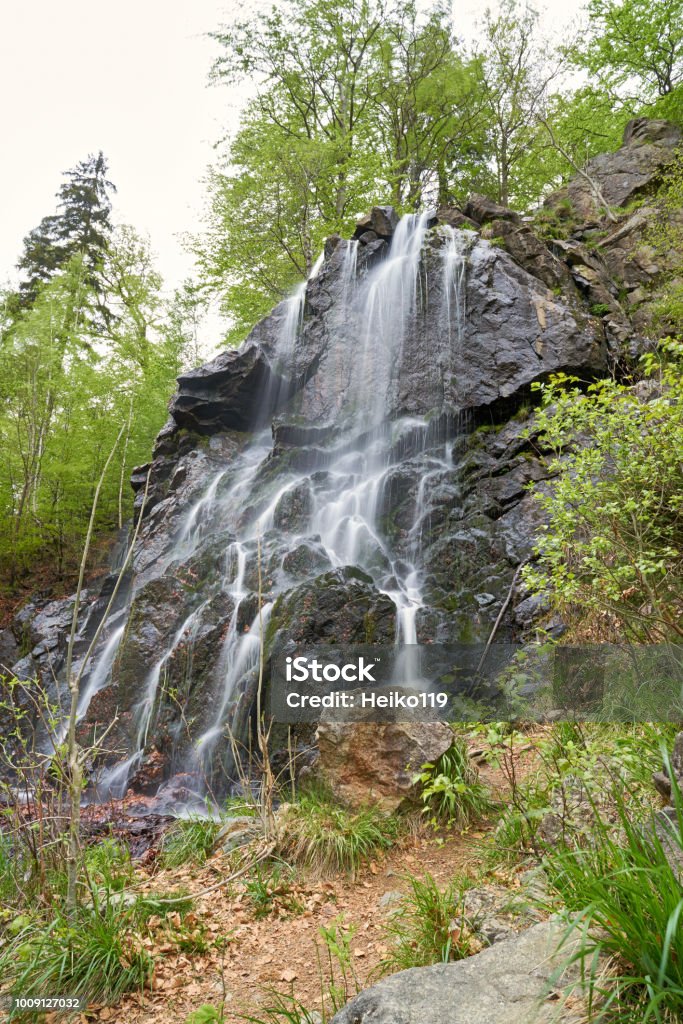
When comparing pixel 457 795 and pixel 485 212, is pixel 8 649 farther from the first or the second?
pixel 485 212

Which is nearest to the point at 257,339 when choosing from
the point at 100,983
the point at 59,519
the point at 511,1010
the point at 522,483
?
the point at 59,519

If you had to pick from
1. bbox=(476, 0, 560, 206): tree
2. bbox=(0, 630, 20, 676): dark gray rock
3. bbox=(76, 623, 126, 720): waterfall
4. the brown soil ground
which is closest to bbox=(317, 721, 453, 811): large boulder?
the brown soil ground

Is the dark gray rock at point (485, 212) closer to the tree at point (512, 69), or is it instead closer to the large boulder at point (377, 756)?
the tree at point (512, 69)

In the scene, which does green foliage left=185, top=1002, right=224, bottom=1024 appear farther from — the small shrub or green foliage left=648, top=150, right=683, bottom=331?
green foliage left=648, top=150, right=683, bottom=331

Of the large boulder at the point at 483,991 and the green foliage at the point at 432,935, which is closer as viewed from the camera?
the large boulder at the point at 483,991

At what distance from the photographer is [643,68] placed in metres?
16.2

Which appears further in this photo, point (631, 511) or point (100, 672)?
point (100, 672)

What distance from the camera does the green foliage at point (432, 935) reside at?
286 cm

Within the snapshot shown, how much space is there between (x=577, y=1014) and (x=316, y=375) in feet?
38.4

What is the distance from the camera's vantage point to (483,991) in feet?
6.57

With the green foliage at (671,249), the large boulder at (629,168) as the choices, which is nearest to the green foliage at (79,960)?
the green foliage at (671,249)

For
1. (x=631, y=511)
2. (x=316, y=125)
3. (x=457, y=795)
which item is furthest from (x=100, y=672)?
(x=316, y=125)

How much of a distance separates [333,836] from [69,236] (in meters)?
24.1

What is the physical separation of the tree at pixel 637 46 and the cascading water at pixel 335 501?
27.6 feet
